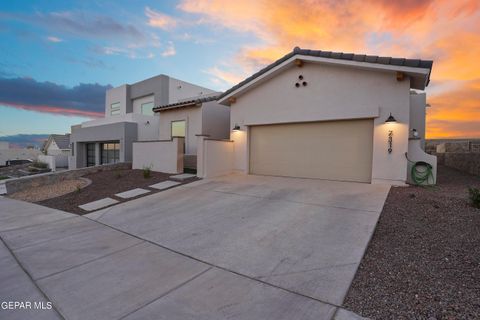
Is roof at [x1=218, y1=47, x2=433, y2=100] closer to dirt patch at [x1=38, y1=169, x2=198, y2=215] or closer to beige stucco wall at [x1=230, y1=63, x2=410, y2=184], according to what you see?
beige stucco wall at [x1=230, y1=63, x2=410, y2=184]

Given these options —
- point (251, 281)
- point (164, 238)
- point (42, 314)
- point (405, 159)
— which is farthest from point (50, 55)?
point (405, 159)

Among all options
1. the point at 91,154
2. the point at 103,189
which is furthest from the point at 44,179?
the point at 91,154

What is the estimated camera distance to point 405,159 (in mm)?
7230

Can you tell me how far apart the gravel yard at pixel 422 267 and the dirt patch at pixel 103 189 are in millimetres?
7023

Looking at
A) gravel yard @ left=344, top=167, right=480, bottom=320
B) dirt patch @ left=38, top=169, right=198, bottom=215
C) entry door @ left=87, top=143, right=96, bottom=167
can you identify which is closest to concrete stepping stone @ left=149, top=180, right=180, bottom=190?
dirt patch @ left=38, top=169, right=198, bottom=215

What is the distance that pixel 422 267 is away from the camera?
9.86 ft

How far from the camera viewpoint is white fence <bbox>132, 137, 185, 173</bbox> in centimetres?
1088

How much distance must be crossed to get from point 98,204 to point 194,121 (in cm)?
706

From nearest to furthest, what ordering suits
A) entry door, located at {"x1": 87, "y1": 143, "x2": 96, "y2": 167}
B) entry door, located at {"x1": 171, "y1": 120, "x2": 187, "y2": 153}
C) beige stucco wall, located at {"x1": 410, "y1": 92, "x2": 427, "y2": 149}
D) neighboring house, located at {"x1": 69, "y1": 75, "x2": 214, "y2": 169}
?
1. beige stucco wall, located at {"x1": 410, "y1": 92, "x2": 427, "y2": 149}
2. entry door, located at {"x1": 171, "y1": 120, "x2": 187, "y2": 153}
3. neighboring house, located at {"x1": 69, "y1": 75, "x2": 214, "y2": 169}
4. entry door, located at {"x1": 87, "y1": 143, "x2": 96, "y2": 167}

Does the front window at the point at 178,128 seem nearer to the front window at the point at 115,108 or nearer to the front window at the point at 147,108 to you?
the front window at the point at 147,108

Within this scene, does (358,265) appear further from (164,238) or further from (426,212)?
(164,238)

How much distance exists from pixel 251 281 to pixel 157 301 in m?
1.12

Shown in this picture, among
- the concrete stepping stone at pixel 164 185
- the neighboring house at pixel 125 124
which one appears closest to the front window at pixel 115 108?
the neighboring house at pixel 125 124

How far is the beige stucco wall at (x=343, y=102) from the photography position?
730 centimetres
